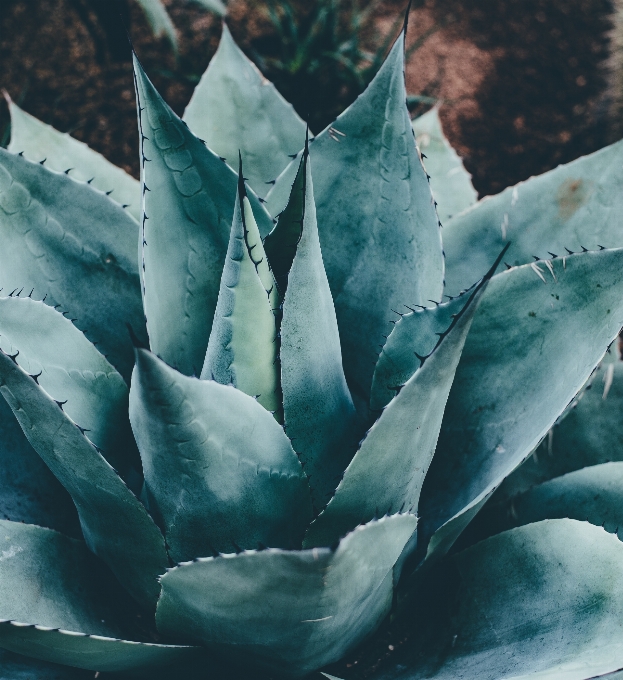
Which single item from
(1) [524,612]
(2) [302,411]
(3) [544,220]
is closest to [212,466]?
(2) [302,411]

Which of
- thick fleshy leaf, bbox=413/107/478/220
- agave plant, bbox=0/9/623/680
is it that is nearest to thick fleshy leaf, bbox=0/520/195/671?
agave plant, bbox=0/9/623/680

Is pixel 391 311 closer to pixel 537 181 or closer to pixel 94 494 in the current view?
pixel 537 181

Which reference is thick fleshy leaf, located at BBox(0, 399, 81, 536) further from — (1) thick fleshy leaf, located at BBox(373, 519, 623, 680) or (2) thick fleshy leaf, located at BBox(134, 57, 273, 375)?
(1) thick fleshy leaf, located at BBox(373, 519, 623, 680)

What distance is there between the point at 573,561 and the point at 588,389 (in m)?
0.28

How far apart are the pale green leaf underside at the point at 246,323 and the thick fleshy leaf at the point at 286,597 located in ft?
0.58

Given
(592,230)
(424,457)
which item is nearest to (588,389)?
(592,230)

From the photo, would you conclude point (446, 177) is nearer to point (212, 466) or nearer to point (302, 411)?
point (302, 411)

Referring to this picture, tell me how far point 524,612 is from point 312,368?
330mm

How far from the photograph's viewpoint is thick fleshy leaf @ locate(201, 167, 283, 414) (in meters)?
0.63

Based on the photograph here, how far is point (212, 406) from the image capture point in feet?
1.89

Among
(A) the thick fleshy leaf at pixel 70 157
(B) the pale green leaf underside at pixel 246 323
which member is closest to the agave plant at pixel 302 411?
(B) the pale green leaf underside at pixel 246 323

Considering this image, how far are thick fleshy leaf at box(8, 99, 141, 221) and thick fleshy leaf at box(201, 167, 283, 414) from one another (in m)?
0.43

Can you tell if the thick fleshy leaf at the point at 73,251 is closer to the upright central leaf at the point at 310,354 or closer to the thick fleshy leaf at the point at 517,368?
the upright central leaf at the point at 310,354

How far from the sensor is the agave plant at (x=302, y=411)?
0.61 metres
